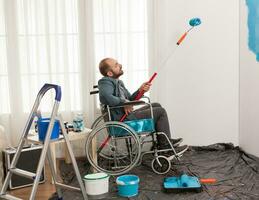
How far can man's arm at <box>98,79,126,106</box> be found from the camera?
324 centimetres

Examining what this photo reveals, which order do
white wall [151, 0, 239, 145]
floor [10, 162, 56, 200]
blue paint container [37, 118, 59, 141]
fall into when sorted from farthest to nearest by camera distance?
white wall [151, 0, 239, 145]
floor [10, 162, 56, 200]
blue paint container [37, 118, 59, 141]

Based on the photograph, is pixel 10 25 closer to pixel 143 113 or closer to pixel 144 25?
pixel 144 25

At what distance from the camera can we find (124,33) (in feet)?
12.9

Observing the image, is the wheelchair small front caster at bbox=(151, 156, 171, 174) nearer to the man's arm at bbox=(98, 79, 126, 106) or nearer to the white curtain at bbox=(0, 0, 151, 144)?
the man's arm at bbox=(98, 79, 126, 106)

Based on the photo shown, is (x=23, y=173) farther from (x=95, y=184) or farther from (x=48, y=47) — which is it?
(x=48, y=47)

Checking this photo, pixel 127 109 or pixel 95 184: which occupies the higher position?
pixel 127 109

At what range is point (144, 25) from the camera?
3.95 meters

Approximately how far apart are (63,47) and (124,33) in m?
0.64

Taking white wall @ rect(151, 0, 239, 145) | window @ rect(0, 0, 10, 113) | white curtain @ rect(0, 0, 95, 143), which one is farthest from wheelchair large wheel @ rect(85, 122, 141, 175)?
window @ rect(0, 0, 10, 113)

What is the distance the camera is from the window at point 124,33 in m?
3.88

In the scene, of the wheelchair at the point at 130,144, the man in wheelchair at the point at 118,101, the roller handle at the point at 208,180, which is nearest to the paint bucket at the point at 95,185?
the wheelchair at the point at 130,144

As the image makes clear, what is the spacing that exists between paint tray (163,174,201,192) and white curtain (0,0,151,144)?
129 cm

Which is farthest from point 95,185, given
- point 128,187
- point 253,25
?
point 253,25

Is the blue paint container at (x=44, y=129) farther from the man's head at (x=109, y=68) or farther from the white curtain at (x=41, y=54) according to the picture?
the white curtain at (x=41, y=54)
